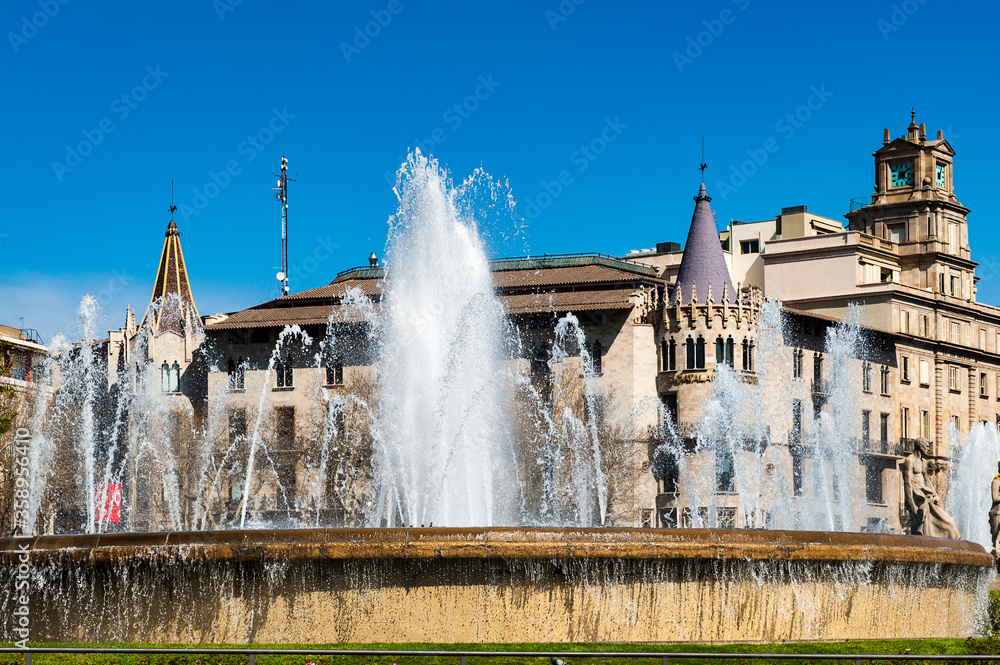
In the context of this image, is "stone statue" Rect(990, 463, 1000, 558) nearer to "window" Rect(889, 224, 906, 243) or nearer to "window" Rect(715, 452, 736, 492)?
"window" Rect(715, 452, 736, 492)

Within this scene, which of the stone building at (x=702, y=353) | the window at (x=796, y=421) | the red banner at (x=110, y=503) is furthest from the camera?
the window at (x=796, y=421)

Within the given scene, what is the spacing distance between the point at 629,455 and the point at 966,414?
Answer: 31025 millimetres

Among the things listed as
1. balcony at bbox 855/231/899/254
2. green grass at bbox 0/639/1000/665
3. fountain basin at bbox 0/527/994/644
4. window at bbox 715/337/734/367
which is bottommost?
green grass at bbox 0/639/1000/665

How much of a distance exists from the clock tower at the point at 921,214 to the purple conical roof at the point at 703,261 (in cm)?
1997

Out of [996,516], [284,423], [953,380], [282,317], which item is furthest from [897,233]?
[996,516]

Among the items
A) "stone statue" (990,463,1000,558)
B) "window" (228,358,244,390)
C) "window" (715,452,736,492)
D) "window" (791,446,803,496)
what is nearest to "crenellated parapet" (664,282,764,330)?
"window" (715,452,736,492)

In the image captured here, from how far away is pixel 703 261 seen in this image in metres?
82.6

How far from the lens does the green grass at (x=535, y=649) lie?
18.8 metres

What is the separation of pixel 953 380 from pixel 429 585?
267 ft

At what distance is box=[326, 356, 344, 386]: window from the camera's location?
84688mm

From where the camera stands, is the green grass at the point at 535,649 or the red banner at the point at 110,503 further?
the red banner at the point at 110,503

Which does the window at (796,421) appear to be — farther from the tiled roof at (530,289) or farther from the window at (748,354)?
the tiled roof at (530,289)

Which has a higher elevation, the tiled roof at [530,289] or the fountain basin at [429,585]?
the tiled roof at [530,289]

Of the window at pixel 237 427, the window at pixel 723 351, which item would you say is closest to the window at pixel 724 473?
the window at pixel 723 351
